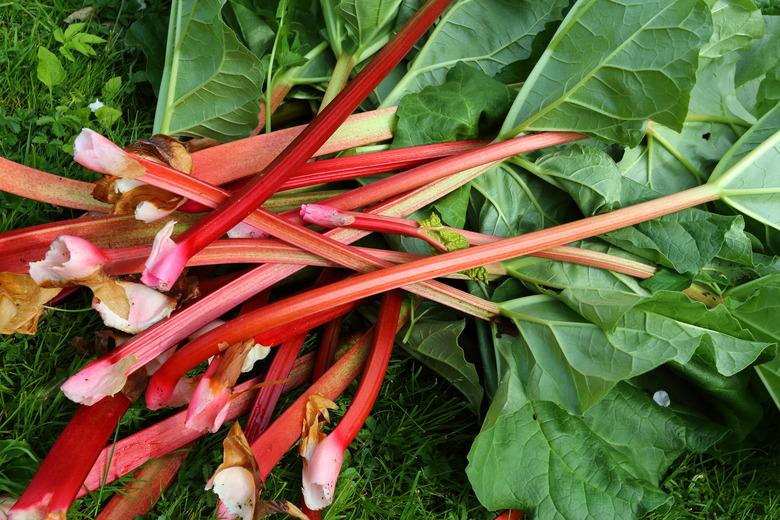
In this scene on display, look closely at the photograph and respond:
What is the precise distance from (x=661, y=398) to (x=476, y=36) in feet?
3.53

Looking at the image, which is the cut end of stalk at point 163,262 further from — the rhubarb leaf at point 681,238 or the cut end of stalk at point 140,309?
the rhubarb leaf at point 681,238

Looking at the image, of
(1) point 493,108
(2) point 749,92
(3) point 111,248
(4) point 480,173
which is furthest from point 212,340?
(2) point 749,92

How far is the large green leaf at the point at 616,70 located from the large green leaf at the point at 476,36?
144 millimetres

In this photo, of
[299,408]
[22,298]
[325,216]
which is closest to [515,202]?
[325,216]

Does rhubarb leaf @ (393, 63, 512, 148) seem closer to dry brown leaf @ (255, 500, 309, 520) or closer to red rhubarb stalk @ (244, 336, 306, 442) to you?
red rhubarb stalk @ (244, 336, 306, 442)

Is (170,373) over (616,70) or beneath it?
beneath

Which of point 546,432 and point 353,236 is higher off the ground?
point 353,236

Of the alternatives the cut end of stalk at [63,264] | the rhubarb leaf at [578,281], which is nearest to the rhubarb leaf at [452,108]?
the rhubarb leaf at [578,281]

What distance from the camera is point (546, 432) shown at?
185 cm

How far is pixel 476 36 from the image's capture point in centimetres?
205

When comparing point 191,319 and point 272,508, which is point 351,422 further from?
point 191,319

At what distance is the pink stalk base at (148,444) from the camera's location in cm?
170

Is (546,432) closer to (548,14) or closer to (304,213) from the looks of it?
(304,213)

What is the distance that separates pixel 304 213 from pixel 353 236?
149mm
